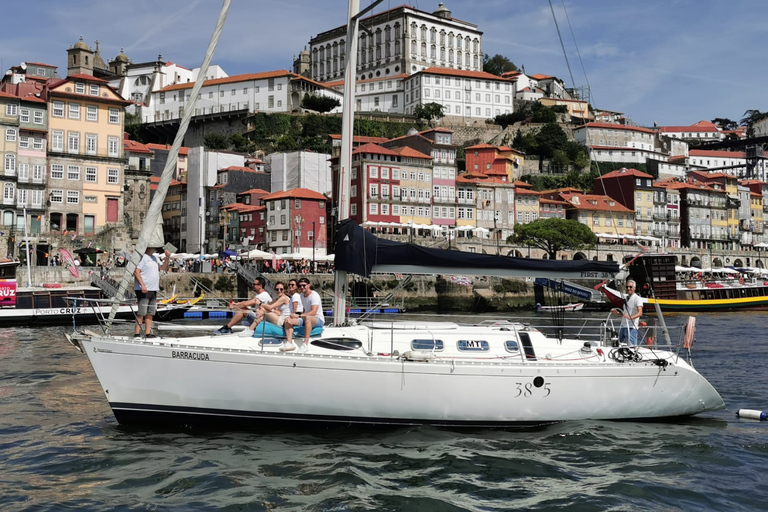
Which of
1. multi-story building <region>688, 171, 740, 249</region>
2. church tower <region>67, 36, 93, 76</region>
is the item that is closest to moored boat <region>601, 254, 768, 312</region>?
multi-story building <region>688, 171, 740, 249</region>

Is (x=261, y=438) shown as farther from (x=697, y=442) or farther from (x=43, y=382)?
(x=43, y=382)

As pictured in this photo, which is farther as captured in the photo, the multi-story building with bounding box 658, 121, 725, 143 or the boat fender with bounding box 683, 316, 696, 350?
the multi-story building with bounding box 658, 121, 725, 143

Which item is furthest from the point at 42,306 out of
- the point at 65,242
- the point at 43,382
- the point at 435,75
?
the point at 435,75

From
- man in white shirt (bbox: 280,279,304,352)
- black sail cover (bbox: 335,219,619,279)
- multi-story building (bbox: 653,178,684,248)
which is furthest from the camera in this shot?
multi-story building (bbox: 653,178,684,248)

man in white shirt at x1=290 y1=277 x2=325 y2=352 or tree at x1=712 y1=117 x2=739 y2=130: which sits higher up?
tree at x1=712 y1=117 x2=739 y2=130

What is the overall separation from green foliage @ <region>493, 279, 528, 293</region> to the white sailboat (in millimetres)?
42783

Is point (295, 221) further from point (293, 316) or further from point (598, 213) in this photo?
point (293, 316)

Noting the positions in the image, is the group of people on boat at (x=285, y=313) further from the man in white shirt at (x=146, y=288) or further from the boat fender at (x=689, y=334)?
the boat fender at (x=689, y=334)

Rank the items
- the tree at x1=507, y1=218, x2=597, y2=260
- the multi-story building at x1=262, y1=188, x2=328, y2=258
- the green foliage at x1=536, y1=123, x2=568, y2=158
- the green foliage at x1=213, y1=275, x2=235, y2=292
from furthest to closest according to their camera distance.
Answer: the green foliage at x1=536, y1=123, x2=568, y2=158 < the multi-story building at x1=262, y1=188, x2=328, y2=258 < the tree at x1=507, y1=218, x2=597, y2=260 < the green foliage at x1=213, y1=275, x2=235, y2=292

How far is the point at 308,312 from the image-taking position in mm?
12188

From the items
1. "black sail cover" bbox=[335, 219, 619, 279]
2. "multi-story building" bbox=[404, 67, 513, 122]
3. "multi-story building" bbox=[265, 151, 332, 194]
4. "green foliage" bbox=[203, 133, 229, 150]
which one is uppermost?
"multi-story building" bbox=[404, 67, 513, 122]

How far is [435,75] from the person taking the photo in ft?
371

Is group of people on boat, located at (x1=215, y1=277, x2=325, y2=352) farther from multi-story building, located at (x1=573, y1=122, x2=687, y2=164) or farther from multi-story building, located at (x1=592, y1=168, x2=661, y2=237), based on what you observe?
multi-story building, located at (x1=573, y1=122, x2=687, y2=164)

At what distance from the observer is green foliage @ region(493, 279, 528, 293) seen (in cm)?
5522
